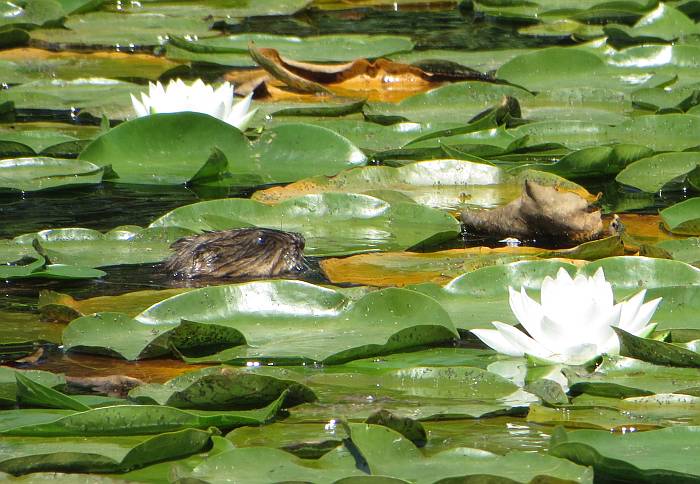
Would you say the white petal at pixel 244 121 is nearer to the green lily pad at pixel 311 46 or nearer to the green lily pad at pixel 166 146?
the green lily pad at pixel 166 146

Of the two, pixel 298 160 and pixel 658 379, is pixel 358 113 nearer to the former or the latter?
pixel 298 160

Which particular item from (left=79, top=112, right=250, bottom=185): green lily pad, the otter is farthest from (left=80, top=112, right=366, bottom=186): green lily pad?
the otter

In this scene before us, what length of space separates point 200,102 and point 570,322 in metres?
2.27

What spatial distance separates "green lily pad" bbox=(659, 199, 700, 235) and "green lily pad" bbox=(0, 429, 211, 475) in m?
1.73

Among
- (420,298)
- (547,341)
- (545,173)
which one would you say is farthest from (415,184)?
(547,341)

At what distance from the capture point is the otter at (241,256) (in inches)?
119

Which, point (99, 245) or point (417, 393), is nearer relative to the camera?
point (417, 393)

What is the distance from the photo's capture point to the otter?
→ 3.01 meters

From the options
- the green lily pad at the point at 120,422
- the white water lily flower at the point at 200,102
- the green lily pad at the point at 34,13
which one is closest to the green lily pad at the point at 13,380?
the green lily pad at the point at 120,422

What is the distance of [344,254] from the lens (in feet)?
10.2

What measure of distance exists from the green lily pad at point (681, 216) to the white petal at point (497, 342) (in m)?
1.10

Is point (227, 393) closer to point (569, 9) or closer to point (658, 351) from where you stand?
point (658, 351)

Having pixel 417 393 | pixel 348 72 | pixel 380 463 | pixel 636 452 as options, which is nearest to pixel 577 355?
pixel 417 393

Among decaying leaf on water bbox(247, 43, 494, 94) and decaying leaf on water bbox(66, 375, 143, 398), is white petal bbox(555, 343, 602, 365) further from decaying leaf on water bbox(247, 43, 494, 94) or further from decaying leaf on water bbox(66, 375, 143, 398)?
decaying leaf on water bbox(247, 43, 494, 94)
